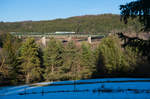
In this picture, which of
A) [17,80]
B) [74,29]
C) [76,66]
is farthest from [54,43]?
[74,29]

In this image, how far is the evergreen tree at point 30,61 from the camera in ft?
89.8

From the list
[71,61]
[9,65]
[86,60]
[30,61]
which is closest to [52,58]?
[71,61]

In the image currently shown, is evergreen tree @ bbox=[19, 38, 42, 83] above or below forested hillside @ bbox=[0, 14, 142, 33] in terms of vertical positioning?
below

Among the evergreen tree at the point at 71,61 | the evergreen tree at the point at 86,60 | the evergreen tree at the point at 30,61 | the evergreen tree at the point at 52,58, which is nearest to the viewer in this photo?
the evergreen tree at the point at 30,61

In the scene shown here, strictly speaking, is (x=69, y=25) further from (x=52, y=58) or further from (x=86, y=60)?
(x=52, y=58)

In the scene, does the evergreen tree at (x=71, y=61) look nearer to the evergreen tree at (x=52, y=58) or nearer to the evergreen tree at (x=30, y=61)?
the evergreen tree at (x=52, y=58)

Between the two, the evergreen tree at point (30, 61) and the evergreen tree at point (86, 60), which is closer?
the evergreen tree at point (30, 61)

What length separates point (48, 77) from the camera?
95.5 ft

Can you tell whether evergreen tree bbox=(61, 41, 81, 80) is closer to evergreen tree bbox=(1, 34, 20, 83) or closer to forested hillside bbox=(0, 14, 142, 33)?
evergreen tree bbox=(1, 34, 20, 83)

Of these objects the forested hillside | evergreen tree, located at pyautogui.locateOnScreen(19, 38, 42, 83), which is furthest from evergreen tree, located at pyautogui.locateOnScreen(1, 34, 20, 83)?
the forested hillside

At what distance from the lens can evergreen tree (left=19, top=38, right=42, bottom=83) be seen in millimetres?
27359

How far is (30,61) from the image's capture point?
27750mm

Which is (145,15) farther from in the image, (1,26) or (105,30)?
(1,26)

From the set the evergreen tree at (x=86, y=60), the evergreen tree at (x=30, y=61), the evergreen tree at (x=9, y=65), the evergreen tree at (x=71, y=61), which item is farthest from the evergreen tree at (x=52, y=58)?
the evergreen tree at (x=9, y=65)
